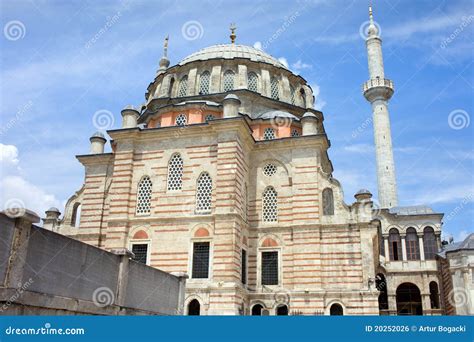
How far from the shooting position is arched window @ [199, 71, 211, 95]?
27650 mm

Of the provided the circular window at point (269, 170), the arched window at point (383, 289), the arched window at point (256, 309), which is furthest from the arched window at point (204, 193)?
the arched window at point (383, 289)

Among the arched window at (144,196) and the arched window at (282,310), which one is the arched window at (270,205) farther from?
the arched window at (144,196)

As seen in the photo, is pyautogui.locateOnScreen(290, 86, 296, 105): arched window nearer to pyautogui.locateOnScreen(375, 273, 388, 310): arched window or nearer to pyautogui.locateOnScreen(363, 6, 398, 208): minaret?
pyautogui.locateOnScreen(363, 6, 398, 208): minaret

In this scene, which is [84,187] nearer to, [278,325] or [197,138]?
[197,138]

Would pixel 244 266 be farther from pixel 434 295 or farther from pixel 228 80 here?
pixel 434 295

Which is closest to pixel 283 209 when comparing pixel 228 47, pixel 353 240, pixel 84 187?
pixel 353 240

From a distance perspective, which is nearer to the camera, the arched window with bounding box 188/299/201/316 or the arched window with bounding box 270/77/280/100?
the arched window with bounding box 188/299/201/316

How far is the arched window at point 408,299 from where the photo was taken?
32000 mm

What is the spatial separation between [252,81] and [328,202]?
32.5 feet

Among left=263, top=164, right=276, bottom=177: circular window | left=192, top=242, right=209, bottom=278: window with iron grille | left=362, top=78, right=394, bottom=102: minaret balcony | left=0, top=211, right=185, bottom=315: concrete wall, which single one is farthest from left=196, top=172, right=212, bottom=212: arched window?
left=362, top=78, right=394, bottom=102: minaret balcony

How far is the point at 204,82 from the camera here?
92.0 feet

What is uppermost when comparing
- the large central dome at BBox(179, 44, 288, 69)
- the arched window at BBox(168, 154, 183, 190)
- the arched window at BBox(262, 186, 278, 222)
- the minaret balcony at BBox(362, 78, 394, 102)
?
the minaret balcony at BBox(362, 78, 394, 102)

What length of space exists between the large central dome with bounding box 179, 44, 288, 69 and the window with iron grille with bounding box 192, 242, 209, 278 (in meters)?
13.4

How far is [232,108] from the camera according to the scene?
22.2m
